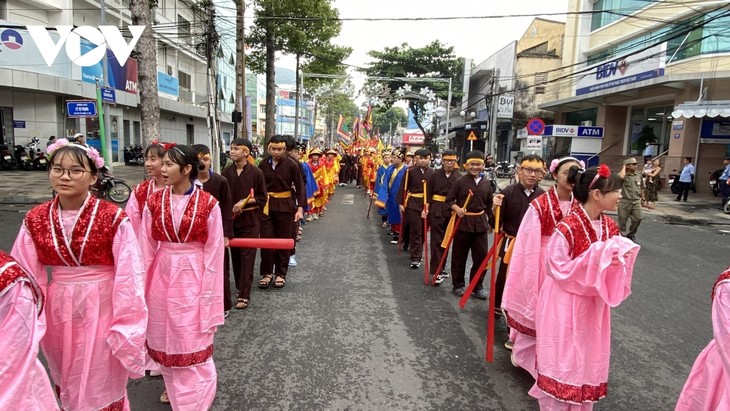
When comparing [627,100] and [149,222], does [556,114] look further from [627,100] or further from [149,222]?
[149,222]

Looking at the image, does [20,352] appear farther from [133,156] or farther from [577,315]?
[133,156]

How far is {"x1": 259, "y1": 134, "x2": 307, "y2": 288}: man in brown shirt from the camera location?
5691mm

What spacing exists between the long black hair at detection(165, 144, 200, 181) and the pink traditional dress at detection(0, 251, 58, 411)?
118 cm

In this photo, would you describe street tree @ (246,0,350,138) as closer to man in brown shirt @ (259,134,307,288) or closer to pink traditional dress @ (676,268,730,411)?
man in brown shirt @ (259,134,307,288)

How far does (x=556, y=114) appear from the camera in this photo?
27.0 m

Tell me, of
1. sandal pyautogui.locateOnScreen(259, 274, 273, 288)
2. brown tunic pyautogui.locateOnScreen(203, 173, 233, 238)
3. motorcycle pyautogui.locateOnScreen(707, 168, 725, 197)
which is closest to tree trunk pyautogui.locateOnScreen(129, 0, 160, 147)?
sandal pyautogui.locateOnScreen(259, 274, 273, 288)

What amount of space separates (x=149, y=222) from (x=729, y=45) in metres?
18.7

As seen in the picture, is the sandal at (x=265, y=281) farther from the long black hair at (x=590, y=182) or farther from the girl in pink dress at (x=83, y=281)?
the long black hair at (x=590, y=182)

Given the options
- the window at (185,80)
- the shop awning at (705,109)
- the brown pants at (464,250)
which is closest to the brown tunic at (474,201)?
the brown pants at (464,250)

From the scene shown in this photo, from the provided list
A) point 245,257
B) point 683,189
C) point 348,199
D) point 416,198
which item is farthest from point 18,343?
point 683,189

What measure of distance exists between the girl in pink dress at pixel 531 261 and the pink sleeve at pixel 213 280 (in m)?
2.07

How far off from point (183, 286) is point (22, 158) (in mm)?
18661

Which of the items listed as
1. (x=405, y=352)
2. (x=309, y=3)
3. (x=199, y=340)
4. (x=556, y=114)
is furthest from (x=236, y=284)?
(x=556, y=114)

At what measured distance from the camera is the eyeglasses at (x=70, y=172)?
215 centimetres
